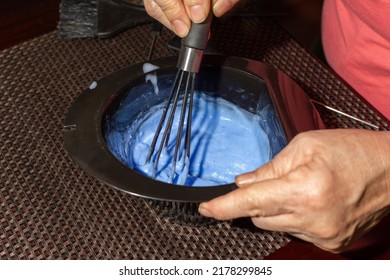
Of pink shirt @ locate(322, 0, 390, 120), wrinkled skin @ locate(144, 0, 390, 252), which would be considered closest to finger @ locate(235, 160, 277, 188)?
wrinkled skin @ locate(144, 0, 390, 252)

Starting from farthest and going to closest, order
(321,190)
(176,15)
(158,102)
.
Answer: (158,102)
(176,15)
(321,190)

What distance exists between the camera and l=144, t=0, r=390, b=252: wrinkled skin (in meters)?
0.53

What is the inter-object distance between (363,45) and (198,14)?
1.03ft

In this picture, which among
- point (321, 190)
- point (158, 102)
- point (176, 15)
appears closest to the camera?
point (321, 190)

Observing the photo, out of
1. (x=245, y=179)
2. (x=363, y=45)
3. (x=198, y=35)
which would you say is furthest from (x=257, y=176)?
(x=363, y=45)

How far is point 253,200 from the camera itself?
0.53 meters

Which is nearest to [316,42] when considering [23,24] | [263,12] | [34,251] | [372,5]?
[263,12]

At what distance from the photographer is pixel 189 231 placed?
2.07 ft

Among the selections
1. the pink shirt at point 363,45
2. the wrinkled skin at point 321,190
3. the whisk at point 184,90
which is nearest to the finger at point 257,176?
the wrinkled skin at point 321,190

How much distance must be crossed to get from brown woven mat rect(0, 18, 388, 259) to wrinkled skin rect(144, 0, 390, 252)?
0.08 m

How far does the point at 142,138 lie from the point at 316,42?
0.42 metres

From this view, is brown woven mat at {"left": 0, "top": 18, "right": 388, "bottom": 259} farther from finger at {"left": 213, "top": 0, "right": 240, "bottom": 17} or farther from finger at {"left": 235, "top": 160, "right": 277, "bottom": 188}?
finger at {"left": 213, "top": 0, "right": 240, "bottom": 17}

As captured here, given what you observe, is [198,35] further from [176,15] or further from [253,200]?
[253,200]

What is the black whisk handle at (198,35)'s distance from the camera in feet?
2.04
